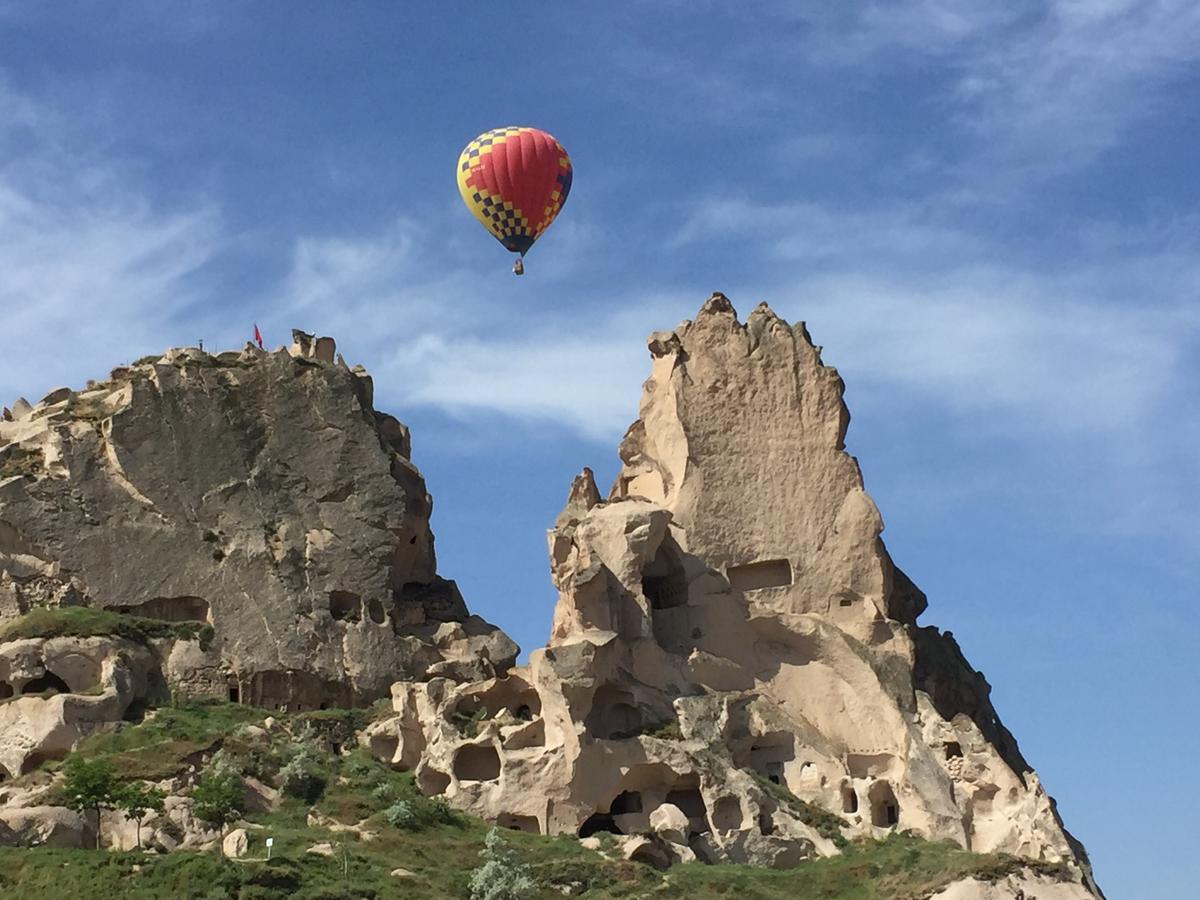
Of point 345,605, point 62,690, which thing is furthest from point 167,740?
point 345,605

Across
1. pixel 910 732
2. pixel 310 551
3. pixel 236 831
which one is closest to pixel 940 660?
pixel 910 732

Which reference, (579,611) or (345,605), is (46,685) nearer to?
(345,605)

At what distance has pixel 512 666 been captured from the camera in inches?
3342

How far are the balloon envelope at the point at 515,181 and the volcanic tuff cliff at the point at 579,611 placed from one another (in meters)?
5.38

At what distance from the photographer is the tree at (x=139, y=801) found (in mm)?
71875

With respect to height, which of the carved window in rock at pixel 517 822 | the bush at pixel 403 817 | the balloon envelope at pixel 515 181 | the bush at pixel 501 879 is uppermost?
the balloon envelope at pixel 515 181

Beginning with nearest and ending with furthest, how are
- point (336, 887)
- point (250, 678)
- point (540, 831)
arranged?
point (336, 887) → point (540, 831) → point (250, 678)

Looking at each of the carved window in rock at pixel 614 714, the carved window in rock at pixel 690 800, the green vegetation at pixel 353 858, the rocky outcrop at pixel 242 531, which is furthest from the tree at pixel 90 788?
the carved window in rock at pixel 690 800

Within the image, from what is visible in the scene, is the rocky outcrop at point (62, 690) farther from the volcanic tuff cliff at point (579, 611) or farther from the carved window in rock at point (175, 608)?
the carved window in rock at point (175, 608)

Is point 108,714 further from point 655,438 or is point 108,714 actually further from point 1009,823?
point 1009,823

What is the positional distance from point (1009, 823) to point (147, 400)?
27426mm

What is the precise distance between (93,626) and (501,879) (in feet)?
54.6

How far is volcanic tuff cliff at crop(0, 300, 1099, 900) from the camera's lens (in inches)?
3063

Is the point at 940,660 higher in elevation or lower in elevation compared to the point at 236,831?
higher
